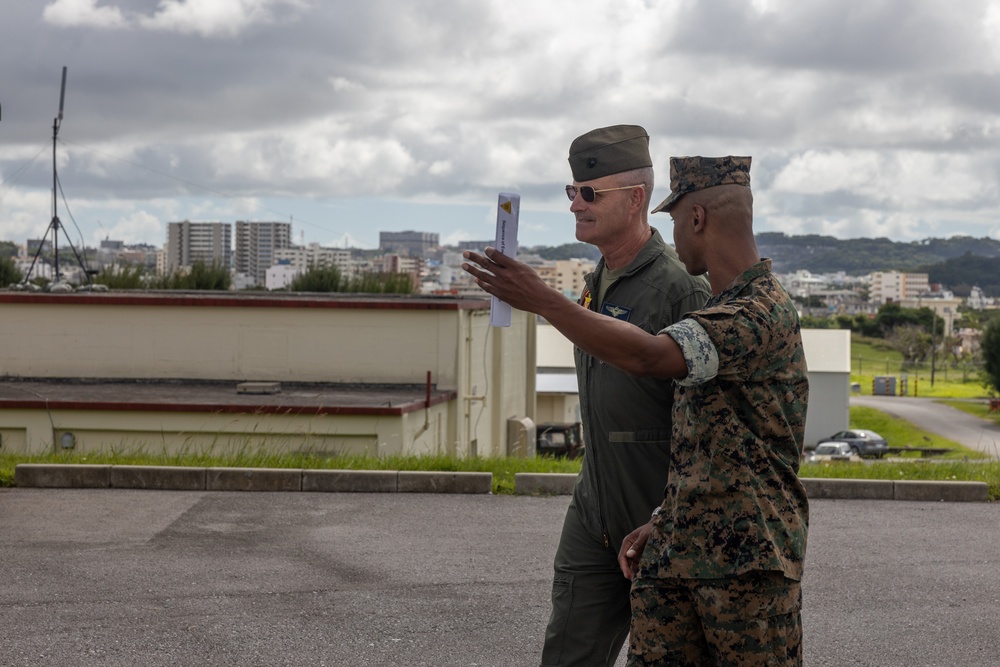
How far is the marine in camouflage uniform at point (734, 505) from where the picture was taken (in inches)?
123

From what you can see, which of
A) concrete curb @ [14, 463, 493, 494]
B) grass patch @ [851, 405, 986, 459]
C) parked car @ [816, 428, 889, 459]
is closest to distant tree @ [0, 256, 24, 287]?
concrete curb @ [14, 463, 493, 494]

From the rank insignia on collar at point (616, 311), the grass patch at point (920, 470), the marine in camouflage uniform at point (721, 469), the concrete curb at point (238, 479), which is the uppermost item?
the rank insignia on collar at point (616, 311)

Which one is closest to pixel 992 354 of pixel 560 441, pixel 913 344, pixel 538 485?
pixel 913 344

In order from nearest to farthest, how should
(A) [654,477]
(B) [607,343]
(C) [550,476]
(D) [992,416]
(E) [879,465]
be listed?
(B) [607,343]
(A) [654,477]
(C) [550,476]
(E) [879,465]
(D) [992,416]

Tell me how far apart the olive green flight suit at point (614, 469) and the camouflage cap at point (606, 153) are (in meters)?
0.29

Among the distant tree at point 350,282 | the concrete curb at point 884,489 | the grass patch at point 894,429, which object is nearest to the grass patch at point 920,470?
the concrete curb at point 884,489

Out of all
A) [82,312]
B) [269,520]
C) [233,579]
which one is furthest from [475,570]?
[82,312]

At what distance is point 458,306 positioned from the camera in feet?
81.7

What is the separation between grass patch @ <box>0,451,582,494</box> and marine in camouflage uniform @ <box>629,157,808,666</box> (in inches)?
314

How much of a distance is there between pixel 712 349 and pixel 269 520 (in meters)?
7.03

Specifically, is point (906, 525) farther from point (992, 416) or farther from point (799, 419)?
point (992, 416)

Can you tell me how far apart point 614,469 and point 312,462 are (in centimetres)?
798

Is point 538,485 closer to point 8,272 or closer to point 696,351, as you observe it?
point 696,351

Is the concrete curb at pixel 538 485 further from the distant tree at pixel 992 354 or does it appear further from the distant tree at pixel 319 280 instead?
the distant tree at pixel 992 354
